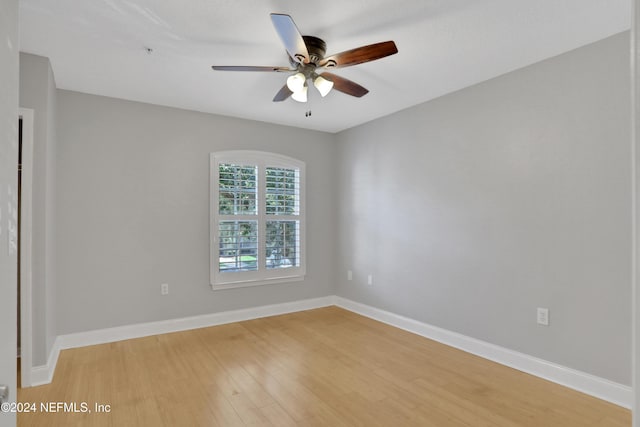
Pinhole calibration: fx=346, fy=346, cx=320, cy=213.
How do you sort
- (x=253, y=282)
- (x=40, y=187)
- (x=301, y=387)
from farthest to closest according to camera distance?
(x=253, y=282) → (x=40, y=187) → (x=301, y=387)

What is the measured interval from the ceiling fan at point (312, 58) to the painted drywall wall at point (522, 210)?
135 centimetres

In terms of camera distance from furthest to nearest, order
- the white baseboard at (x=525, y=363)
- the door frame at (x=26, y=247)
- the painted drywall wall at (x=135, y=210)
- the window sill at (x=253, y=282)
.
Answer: the window sill at (x=253, y=282), the painted drywall wall at (x=135, y=210), the door frame at (x=26, y=247), the white baseboard at (x=525, y=363)

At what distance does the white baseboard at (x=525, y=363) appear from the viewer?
2.41 metres

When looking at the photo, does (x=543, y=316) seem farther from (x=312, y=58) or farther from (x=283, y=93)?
(x=283, y=93)

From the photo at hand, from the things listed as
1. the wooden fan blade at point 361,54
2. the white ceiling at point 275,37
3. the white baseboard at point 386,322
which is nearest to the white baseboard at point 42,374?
the white baseboard at point 386,322

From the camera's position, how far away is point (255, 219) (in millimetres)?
4480

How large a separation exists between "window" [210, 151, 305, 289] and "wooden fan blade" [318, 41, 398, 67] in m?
2.30

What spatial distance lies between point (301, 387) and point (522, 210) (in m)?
2.32

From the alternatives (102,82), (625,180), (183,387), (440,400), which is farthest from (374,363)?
(102,82)

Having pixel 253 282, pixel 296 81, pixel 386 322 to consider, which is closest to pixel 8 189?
pixel 296 81

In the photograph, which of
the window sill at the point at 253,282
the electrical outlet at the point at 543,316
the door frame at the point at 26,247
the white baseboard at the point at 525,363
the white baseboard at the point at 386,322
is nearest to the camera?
the white baseboard at the point at 525,363

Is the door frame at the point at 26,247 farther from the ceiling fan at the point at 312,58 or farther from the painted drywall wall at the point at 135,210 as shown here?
the ceiling fan at the point at 312,58

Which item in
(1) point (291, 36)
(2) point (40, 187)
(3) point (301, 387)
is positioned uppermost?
(1) point (291, 36)

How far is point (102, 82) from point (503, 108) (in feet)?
12.1
